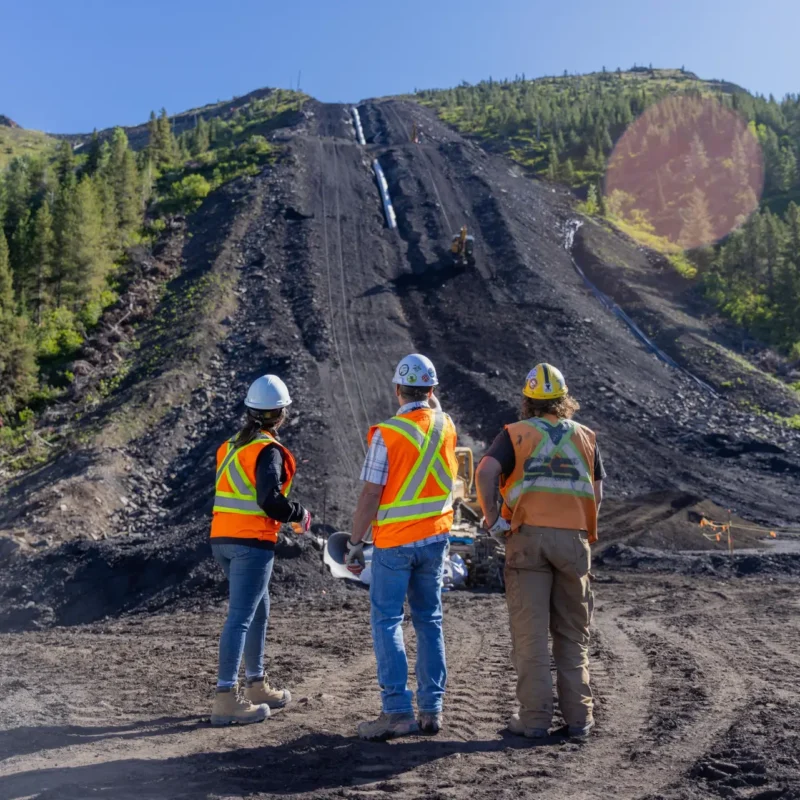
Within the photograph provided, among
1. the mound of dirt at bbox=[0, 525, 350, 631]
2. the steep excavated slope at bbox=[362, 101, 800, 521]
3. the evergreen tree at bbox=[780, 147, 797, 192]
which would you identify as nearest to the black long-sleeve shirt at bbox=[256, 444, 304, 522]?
the mound of dirt at bbox=[0, 525, 350, 631]

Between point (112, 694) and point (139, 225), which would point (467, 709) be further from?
point (139, 225)

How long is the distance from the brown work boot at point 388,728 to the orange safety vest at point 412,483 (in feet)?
3.21

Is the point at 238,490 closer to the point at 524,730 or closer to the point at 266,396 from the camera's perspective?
the point at 266,396

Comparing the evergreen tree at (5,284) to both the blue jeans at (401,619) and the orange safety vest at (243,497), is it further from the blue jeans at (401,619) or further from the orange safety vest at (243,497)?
the blue jeans at (401,619)

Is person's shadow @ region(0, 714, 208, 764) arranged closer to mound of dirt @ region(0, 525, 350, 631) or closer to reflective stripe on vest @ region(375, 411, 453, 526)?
reflective stripe on vest @ region(375, 411, 453, 526)

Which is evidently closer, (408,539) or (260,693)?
(408,539)

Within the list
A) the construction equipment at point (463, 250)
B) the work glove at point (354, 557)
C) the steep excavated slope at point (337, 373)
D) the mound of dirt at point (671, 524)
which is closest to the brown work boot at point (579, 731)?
the work glove at point (354, 557)

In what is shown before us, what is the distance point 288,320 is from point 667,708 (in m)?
21.6

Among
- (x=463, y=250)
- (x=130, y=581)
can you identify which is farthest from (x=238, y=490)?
(x=463, y=250)

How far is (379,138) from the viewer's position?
58094mm

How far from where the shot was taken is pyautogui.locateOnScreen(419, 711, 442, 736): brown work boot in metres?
5.01

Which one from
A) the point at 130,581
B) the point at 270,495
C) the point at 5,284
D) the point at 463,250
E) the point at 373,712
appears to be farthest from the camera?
the point at 463,250

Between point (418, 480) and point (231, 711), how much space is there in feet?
6.10

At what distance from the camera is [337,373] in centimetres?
2264
